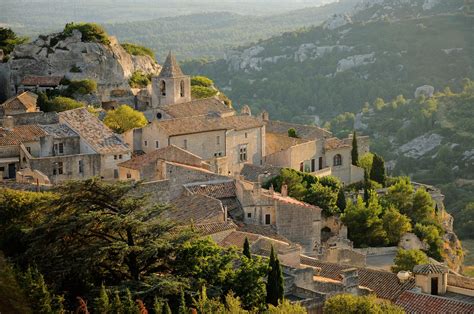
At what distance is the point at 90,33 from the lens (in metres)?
50.3

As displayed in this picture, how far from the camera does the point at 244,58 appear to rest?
13325 cm

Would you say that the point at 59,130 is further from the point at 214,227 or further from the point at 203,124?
the point at 214,227

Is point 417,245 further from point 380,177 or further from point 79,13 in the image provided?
point 79,13

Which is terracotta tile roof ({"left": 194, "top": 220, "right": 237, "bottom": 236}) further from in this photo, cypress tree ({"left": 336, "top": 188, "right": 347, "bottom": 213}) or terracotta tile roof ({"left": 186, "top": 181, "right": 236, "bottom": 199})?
cypress tree ({"left": 336, "top": 188, "right": 347, "bottom": 213})

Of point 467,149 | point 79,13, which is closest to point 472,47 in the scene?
point 467,149

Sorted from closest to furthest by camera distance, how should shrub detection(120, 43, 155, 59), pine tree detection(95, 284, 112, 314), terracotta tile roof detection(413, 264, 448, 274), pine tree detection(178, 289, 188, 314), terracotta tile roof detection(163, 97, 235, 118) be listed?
1. pine tree detection(95, 284, 112, 314)
2. pine tree detection(178, 289, 188, 314)
3. terracotta tile roof detection(413, 264, 448, 274)
4. terracotta tile roof detection(163, 97, 235, 118)
5. shrub detection(120, 43, 155, 59)

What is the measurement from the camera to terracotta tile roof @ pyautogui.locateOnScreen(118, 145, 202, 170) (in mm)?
34938

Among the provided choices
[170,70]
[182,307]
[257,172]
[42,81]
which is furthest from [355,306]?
[42,81]

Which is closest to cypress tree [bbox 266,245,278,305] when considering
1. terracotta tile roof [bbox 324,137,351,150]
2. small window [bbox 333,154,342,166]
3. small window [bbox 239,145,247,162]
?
small window [bbox 239,145,247,162]

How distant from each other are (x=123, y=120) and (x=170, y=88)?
5103 millimetres

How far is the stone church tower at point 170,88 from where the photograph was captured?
45.7 m

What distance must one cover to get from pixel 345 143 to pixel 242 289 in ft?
72.4

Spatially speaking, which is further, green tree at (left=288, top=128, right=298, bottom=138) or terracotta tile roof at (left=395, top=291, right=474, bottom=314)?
green tree at (left=288, top=128, right=298, bottom=138)

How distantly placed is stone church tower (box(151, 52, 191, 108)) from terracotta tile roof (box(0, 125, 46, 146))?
31.6 feet
